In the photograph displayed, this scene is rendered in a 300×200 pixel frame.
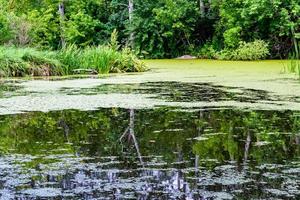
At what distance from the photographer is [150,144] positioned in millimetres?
4453

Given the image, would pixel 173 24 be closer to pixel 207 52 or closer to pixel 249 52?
pixel 207 52

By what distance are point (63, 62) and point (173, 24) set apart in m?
10.1

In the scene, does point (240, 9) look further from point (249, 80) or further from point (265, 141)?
point (265, 141)

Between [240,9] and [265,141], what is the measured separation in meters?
16.0

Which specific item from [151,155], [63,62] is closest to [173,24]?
[63,62]

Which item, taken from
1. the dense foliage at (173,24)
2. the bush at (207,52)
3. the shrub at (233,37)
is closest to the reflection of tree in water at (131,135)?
the dense foliage at (173,24)

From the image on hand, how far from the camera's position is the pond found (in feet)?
10.5

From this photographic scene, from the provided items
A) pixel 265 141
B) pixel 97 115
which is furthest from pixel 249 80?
pixel 265 141

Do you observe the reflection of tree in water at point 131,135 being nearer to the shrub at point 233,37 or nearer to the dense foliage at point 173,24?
the dense foliage at point 173,24

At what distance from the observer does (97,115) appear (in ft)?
19.7

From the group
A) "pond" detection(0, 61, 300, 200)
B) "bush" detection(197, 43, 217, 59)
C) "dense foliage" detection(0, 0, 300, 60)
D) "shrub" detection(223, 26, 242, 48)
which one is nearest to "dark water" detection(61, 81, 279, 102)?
"pond" detection(0, 61, 300, 200)

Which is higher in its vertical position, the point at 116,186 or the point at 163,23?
the point at 163,23

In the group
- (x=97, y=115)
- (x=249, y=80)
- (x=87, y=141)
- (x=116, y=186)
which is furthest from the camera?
(x=249, y=80)

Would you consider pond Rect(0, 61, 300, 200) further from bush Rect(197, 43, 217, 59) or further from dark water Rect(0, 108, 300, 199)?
bush Rect(197, 43, 217, 59)
